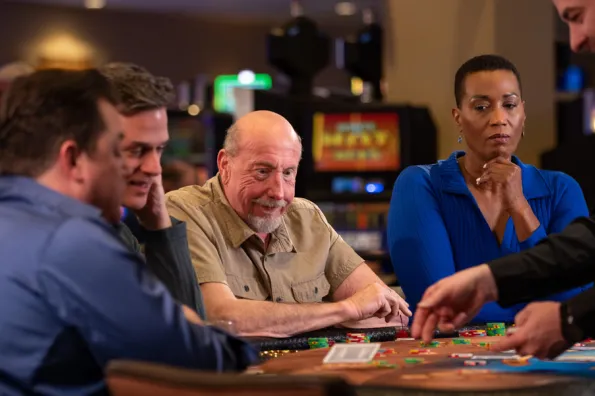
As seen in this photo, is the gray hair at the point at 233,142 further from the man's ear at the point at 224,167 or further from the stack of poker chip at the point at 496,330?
the stack of poker chip at the point at 496,330

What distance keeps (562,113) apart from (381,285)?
7233 millimetres

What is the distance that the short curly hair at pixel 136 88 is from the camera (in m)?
2.39

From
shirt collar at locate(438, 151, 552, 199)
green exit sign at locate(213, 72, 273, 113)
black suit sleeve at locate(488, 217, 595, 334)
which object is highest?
green exit sign at locate(213, 72, 273, 113)

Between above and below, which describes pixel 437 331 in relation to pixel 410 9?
below

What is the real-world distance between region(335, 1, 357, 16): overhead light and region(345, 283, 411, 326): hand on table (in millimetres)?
10437

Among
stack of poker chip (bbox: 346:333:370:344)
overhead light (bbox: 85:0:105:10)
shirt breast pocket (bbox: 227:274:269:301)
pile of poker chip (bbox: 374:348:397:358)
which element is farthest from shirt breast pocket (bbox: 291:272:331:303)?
overhead light (bbox: 85:0:105:10)

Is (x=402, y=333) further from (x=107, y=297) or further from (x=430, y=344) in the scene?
(x=107, y=297)

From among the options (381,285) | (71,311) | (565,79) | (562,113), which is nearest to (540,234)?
(381,285)

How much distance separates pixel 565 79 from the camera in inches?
447

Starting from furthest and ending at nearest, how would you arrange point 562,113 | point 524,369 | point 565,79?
→ 1. point 565,79
2. point 562,113
3. point 524,369

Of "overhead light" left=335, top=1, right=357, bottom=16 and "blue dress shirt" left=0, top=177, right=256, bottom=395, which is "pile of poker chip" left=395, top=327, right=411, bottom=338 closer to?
"blue dress shirt" left=0, top=177, right=256, bottom=395

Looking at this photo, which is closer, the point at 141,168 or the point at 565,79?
the point at 141,168

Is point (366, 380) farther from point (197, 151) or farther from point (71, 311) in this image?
point (197, 151)

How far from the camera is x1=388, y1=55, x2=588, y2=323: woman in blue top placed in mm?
3230
